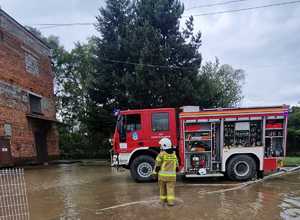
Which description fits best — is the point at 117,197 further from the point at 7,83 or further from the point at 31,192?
the point at 7,83

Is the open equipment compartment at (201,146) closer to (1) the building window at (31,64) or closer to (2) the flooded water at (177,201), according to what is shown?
(2) the flooded water at (177,201)

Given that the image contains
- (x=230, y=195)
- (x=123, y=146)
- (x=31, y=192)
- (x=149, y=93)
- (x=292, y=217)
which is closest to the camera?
(x=292, y=217)

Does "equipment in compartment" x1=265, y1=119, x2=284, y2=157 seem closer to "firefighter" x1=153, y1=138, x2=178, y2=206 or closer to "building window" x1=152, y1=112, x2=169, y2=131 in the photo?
"building window" x1=152, y1=112, x2=169, y2=131

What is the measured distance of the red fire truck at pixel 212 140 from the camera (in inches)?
409

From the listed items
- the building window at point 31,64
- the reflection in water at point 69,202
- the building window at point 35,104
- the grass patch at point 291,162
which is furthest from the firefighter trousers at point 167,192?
the building window at point 31,64

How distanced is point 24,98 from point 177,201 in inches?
609

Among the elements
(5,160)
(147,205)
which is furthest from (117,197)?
(5,160)

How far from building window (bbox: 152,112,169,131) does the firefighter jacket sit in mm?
3358

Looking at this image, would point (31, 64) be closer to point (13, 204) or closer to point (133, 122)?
point (133, 122)

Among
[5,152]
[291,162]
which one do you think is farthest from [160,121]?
[5,152]

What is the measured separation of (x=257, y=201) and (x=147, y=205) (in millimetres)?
2647

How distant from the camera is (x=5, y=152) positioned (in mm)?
17359

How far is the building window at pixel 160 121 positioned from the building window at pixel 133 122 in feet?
1.77

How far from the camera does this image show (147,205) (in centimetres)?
743
